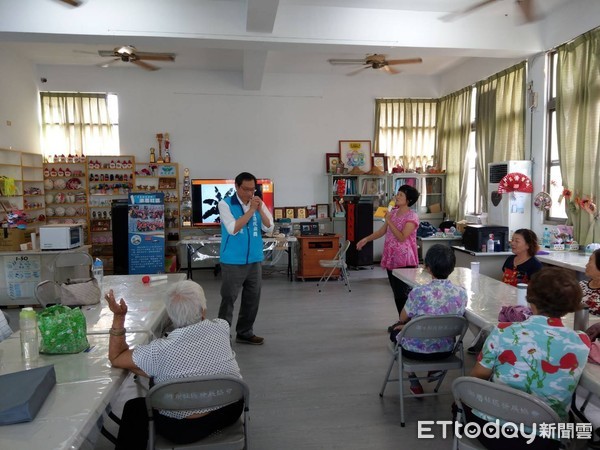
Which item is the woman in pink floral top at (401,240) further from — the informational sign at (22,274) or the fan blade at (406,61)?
the informational sign at (22,274)

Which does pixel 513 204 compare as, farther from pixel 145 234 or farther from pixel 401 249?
pixel 145 234

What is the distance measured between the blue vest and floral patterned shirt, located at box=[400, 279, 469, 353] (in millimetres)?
1563

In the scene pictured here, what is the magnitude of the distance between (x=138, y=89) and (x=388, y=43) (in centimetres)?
461

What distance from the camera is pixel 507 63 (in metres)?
6.29

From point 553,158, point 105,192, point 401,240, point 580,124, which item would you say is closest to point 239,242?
point 401,240

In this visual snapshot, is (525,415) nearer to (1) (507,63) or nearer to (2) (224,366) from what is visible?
(2) (224,366)

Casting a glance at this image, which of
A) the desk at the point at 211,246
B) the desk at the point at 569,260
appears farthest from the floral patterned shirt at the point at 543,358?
the desk at the point at 211,246

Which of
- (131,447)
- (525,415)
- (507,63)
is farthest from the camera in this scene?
(507,63)

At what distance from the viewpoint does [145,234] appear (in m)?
6.99

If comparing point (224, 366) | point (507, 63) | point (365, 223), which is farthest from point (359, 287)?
point (224, 366)

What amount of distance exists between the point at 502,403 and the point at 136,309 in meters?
2.06

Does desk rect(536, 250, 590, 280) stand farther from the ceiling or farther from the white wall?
the white wall

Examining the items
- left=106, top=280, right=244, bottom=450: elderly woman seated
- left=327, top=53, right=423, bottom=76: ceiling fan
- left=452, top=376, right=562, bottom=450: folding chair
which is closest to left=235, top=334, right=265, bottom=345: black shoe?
left=106, top=280, right=244, bottom=450: elderly woman seated

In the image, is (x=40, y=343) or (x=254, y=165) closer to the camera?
(x=40, y=343)
